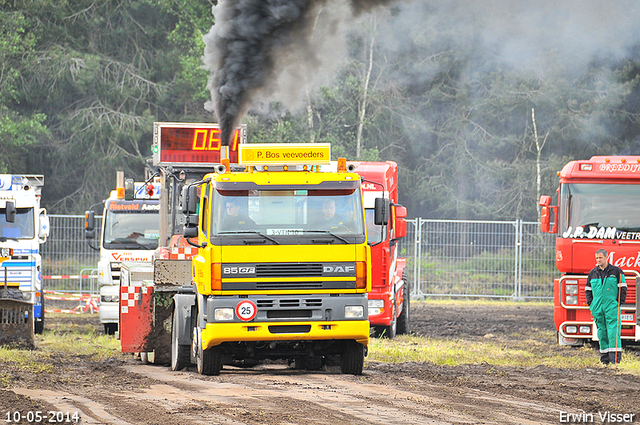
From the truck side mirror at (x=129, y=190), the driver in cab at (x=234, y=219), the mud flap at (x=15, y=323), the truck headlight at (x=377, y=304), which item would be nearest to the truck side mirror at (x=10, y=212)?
the truck side mirror at (x=129, y=190)

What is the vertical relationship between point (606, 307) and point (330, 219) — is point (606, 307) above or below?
below

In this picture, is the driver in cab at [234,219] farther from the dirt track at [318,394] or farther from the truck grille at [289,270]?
the dirt track at [318,394]

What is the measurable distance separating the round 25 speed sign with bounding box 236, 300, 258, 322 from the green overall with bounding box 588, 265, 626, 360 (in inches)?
246

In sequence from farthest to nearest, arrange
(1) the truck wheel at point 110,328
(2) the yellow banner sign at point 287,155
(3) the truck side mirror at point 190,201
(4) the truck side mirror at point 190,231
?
(1) the truck wheel at point 110,328 → (2) the yellow banner sign at point 287,155 → (4) the truck side mirror at point 190,231 → (3) the truck side mirror at point 190,201

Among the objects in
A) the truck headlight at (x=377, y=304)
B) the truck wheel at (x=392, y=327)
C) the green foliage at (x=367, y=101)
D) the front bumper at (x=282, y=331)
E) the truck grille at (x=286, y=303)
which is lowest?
the truck wheel at (x=392, y=327)

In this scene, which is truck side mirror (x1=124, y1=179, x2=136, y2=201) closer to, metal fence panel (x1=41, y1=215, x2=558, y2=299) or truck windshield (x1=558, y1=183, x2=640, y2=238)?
truck windshield (x1=558, y1=183, x2=640, y2=238)

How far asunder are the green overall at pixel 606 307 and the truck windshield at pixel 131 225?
30.6 feet

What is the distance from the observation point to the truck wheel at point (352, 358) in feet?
37.9

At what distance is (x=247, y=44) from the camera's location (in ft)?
48.2

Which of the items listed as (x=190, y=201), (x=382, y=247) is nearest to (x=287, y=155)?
(x=190, y=201)

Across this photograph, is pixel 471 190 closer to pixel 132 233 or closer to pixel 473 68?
pixel 473 68

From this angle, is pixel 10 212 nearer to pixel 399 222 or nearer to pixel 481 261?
pixel 399 222

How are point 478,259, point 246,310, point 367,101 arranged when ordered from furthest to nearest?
point 367,101 → point 478,259 → point 246,310

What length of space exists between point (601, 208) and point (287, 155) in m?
7.25
